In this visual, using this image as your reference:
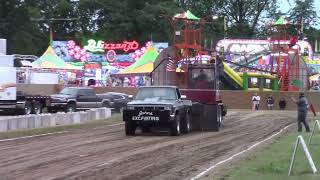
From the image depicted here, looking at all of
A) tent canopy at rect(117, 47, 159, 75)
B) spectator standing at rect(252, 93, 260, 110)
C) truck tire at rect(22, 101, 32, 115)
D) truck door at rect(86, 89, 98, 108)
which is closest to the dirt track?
truck tire at rect(22, 101, 32, 115)

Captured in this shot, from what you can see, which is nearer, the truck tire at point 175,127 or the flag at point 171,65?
the truck tire at point 175,127

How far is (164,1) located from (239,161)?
312 feet

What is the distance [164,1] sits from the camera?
110 metres

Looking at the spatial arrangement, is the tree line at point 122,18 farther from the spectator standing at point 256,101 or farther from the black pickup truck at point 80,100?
the black pickup truck at point 80,100

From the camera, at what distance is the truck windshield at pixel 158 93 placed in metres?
25.3

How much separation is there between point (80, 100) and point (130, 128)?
64.1 ft

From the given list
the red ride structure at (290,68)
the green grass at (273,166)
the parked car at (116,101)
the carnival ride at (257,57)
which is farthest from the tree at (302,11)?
the green grass at (273,166)

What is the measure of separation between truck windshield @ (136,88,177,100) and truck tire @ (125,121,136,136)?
1208 millimetres

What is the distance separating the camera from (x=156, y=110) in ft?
79.2

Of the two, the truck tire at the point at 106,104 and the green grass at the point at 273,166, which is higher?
the truck tire at the point at 106,104

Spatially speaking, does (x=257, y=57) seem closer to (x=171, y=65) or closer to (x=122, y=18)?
(x=171, y=65)

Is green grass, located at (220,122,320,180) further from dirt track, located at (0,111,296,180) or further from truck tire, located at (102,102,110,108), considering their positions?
truck tire, located at (102,102,110,108)

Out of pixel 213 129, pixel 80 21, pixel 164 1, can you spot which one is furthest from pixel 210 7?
pixel 213 129

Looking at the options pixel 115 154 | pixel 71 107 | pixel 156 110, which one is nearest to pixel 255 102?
pixel 71 107
